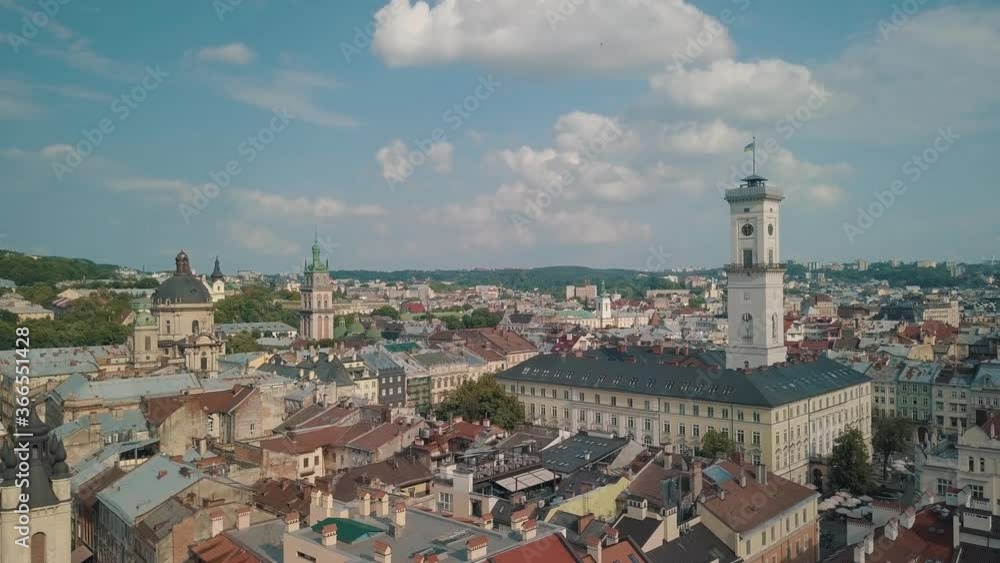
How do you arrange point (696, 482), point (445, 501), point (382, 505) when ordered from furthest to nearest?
point (445, 501), point (696, 482), point (382, 505)

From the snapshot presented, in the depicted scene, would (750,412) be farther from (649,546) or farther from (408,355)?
(408,355)

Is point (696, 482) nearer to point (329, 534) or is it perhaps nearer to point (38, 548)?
point (329, 534)

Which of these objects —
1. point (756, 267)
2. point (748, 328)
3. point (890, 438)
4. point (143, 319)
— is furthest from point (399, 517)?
point (143, 319)

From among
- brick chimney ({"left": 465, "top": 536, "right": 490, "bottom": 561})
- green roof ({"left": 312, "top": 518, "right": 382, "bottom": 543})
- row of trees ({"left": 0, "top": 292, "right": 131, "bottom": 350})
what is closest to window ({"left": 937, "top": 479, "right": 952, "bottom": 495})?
brick chimney ({"left": 465, "top": 536, "right": 490, "bottom": 561})

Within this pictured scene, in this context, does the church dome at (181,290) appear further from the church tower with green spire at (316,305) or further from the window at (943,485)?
the window at (943,485)

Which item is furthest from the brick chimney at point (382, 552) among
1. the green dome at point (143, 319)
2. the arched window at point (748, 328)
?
the green dome at point (143, 319)

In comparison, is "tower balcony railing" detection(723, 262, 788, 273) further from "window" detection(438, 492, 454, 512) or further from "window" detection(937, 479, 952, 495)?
"window" detection(438, 492, 454, 512)
